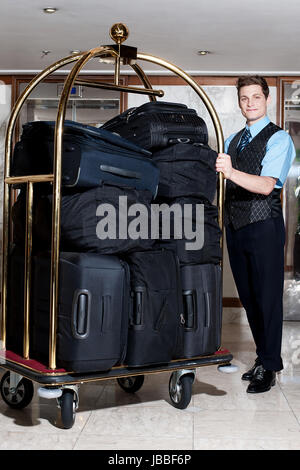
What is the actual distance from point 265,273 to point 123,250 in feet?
3.19

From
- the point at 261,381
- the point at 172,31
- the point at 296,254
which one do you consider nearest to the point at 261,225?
the point at 261,381

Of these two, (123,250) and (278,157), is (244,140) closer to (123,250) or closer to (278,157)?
(278,157)

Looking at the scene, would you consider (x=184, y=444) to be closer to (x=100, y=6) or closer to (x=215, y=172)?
(x=215, y=172)

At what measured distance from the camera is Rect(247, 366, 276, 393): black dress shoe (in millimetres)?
3432

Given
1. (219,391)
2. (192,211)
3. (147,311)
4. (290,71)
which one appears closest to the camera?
(147,311)

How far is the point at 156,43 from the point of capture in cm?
511

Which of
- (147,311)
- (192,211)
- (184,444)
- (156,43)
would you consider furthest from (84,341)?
(156,43)

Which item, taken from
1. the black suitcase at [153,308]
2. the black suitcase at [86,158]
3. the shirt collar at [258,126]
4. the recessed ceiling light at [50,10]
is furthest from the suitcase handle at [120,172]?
the recessed ceiling light at [50,10]

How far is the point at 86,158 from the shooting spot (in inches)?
103

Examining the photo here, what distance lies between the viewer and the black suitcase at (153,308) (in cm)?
274

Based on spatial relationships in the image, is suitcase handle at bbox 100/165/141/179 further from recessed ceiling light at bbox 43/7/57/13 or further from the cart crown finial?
recessed ceiling light at bbox 43/7/57/13

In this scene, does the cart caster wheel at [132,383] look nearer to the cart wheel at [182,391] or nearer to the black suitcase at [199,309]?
the cart wheel at [182,391]

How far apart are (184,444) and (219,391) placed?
2.93ft

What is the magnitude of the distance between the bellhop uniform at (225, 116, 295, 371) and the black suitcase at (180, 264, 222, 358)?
48 centimetres
